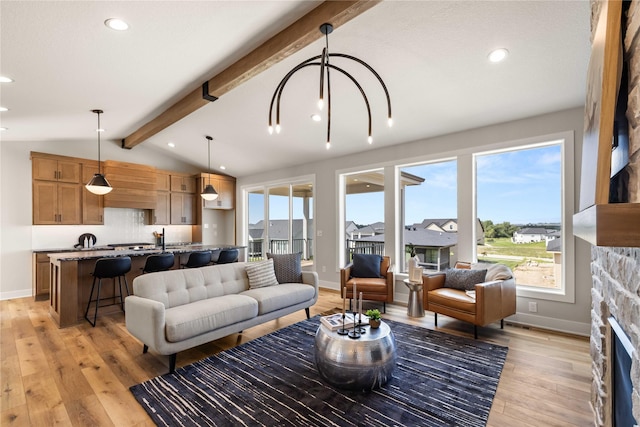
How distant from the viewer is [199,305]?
304 centimetres

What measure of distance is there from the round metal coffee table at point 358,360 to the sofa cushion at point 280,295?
46.6 inches

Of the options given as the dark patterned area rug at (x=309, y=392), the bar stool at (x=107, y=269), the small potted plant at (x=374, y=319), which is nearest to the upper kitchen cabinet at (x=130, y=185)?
the bar stool at (x=107, y=269)

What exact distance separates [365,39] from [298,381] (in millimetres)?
3108

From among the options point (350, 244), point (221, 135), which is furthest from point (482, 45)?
point (221, 135)

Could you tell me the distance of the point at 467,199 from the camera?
4297 mm

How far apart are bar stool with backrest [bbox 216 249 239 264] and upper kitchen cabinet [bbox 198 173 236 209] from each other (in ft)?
9.25

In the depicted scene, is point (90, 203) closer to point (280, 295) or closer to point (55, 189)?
point (55, 189)

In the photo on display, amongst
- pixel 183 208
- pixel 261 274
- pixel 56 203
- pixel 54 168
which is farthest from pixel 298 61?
pixel 183 208

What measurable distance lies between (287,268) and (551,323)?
338 cm

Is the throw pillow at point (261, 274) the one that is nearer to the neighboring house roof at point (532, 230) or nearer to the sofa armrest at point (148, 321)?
the sofa armrest at point (148, 321)

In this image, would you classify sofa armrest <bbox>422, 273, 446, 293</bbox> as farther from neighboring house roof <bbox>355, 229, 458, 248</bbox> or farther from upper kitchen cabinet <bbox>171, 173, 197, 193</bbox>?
upper kitchen cabinet <bbox>171, 173, 197, 193</bbox>

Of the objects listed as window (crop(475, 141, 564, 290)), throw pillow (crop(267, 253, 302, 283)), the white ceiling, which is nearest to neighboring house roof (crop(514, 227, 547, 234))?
window (crop(475, 141, 564, 290))

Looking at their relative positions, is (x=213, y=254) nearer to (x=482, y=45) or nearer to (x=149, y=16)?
(x=149, y=16)

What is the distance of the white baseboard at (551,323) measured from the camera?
3463 mm
